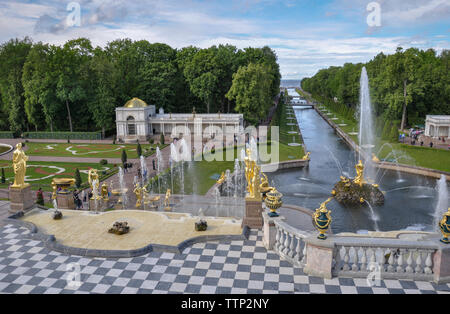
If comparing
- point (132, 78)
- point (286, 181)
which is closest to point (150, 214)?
point (286, 181)

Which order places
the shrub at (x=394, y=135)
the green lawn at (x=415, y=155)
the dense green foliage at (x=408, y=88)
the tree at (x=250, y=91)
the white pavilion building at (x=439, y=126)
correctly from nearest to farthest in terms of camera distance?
the green lawn at (x=415, y=155) < the shrub at (x=394, y=135) < the white pavilion building at (x=439, y=126) < the dense green foliage at (x=408, y=88) < the tree at (x=250, y=91)

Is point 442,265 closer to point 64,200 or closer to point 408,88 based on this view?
point 64,200

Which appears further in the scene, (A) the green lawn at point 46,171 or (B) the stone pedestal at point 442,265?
(A) the green lawn at point 46,171

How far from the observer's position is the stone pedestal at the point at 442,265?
11.2 meters

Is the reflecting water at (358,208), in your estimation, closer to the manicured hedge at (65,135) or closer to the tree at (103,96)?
the tree at (103,96)

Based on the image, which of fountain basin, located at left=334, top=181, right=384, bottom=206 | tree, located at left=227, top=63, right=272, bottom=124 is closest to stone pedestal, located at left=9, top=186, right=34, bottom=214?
fountain basin, located at left=334, top=181, right=384, bottom=206

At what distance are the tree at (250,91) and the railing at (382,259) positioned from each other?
4925 centimetres

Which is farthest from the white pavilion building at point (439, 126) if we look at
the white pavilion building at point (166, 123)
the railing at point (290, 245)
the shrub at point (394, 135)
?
the railing at point (290, 245)

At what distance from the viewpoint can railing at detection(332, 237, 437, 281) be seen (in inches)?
452

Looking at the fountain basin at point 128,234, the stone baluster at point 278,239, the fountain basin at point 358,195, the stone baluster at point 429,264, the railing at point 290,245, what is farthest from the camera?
the fountain basin at point 358,195

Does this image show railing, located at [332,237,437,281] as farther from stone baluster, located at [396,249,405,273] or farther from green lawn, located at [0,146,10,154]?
green lawn, located at [0,146,10,154]

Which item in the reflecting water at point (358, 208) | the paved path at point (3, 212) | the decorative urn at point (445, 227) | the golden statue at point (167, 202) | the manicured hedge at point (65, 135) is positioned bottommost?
the reflecting water at point (358, 208)

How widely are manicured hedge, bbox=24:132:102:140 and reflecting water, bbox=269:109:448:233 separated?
3497cm

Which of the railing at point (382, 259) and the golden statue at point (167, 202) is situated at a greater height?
the railing at point (382, 259)
